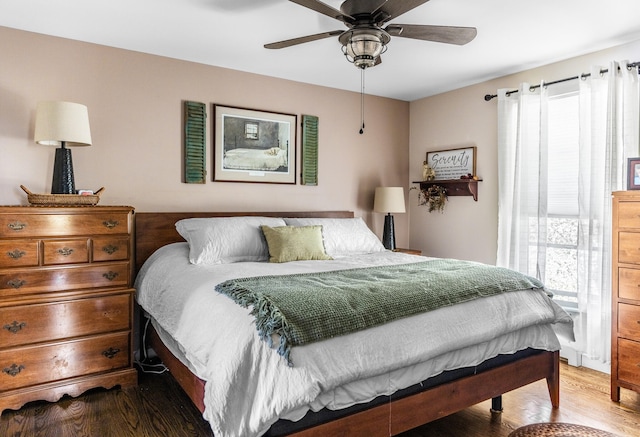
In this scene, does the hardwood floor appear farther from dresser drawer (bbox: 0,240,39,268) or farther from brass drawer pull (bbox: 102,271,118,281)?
dresser drawer (bbox: 0,240,39,268)

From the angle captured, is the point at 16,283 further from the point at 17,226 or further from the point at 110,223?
the point at 110,223

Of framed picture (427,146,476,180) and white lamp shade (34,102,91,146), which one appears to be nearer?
white lamp shade (34,102,91,146)

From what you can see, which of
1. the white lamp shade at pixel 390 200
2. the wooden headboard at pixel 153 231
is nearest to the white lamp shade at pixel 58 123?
the wooden headboard at pixel 153 231

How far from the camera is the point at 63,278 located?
2.59m

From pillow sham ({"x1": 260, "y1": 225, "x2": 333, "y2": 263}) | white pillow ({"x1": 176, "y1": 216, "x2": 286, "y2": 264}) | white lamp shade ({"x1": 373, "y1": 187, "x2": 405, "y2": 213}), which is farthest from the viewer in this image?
white lamp shade ({"x1": 373, "y1": 187, "x2": 405, "y2": 213})

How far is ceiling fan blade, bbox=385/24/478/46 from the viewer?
221 centimetres

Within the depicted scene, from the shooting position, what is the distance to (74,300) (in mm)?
2609

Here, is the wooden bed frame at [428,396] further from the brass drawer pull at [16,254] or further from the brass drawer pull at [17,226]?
the brass drawer pull at [17,226]

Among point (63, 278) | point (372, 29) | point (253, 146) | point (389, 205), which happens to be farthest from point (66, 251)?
point (389, 205)

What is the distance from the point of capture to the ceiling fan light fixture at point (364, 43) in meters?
2.16

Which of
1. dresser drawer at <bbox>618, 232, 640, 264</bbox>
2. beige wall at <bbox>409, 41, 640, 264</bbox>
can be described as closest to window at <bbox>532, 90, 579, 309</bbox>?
beige wall at <bbox>409, 41, 640, 264</bbox>

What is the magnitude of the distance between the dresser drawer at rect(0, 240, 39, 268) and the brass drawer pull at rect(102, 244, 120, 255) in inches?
14.3

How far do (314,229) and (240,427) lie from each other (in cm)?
189

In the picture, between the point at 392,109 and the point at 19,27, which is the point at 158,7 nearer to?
Answer: the point at 19,27
